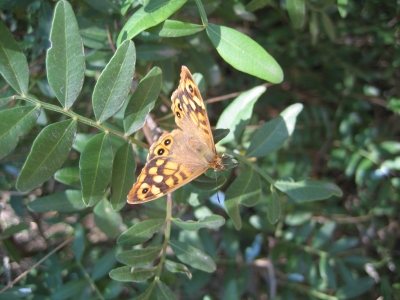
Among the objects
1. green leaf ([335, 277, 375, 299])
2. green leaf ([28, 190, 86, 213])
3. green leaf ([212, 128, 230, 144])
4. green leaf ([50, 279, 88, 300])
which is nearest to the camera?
green leaf ([212, 128, 230, 144])

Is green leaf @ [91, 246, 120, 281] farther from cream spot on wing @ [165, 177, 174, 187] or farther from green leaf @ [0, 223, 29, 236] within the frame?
cream spot on wing @ [165, 177, 174, 187]

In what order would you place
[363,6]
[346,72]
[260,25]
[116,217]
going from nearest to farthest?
[116,217] → [363,6] → [346,72] → [260,25]

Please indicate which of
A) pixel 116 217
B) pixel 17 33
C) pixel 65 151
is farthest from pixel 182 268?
pixel 17 33

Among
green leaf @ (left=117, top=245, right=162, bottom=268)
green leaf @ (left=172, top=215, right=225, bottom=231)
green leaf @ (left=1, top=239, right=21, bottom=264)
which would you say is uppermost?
green leaf @ (left=172, top=215, right=225, bottom=231)

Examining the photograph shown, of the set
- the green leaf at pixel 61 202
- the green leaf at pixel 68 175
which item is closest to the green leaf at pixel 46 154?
the green leaf at pixel 68 175

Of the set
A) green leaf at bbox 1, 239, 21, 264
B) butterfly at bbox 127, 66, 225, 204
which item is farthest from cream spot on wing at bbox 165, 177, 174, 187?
green leaf at bbox 1, 239, 21, 264

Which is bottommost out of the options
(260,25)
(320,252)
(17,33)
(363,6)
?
(320,252)

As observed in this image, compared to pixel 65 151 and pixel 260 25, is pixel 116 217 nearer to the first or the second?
pixel 65 151

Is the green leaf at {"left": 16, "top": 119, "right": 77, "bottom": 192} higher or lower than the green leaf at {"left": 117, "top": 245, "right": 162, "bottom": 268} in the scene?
higher

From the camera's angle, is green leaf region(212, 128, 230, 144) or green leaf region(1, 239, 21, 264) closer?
green leaf region(212, 128, 230, 144)
